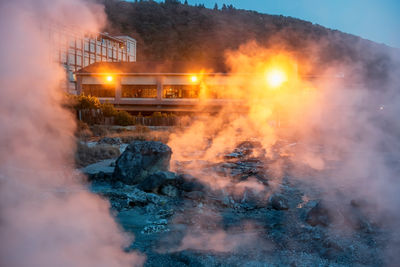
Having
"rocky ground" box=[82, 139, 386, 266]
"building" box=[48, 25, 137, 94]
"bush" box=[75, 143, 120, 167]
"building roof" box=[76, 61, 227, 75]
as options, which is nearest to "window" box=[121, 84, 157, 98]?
"building roof" box=[76, 61, 227, 75]

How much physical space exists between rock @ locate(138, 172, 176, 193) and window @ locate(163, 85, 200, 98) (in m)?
16.5

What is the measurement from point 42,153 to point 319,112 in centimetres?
1144

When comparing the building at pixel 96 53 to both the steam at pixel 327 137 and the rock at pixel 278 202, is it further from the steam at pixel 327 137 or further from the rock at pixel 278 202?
the rock at pixel 278 202

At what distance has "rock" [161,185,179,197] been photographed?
5941 mm

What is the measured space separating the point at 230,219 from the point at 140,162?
8.24ft

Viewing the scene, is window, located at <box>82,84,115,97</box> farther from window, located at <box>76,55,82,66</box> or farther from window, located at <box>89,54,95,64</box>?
window, located at <box>89,54,95,64</box>

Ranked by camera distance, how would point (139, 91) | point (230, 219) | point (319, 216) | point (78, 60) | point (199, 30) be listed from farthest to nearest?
point (199, 30), point (78, 60), point (139, 91), point (230, 219), point (319, 216)

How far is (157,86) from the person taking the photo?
22.7m

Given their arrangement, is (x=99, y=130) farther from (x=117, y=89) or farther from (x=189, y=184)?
(x=189, y=184)

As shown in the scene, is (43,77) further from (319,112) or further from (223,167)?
(319,112)

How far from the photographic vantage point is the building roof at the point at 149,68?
22.2 m

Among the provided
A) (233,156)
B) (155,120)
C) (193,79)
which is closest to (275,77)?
(193,79)

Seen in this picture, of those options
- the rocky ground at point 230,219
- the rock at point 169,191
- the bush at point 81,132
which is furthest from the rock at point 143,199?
the bush at point 81,132

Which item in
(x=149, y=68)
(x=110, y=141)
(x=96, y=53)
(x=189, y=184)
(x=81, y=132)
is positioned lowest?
(x=110, y=141)
